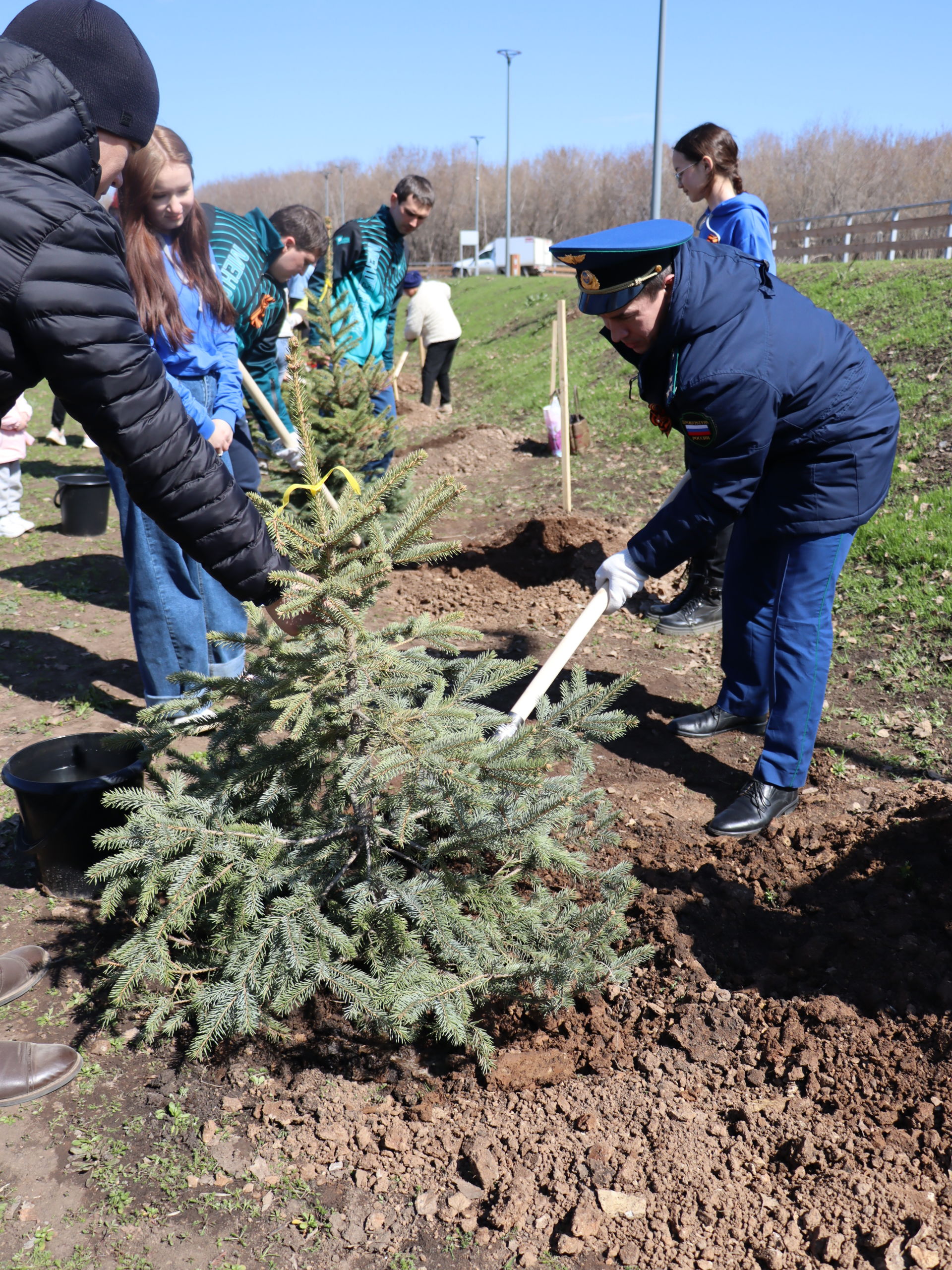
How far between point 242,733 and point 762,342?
190cm

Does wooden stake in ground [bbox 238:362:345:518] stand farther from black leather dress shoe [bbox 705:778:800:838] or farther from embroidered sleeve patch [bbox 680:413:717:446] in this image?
black leather dress shoe [bbox 705:778:800:838]

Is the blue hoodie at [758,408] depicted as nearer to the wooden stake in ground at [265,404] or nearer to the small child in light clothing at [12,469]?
the wooden stake in ground at [265,404]

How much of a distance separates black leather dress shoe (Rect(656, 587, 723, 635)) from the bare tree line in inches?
906

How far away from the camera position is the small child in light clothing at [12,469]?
638 cm

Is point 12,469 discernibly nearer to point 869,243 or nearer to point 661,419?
point 661,419

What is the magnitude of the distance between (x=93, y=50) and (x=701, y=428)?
1.81 meters

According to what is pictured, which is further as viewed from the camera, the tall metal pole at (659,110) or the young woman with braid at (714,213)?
the tall metal pole at (659,110)

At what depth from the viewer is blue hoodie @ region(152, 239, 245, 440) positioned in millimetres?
3373

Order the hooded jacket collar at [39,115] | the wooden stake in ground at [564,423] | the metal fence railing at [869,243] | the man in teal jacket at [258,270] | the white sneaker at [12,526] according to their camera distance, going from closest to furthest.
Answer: the hooded jacket collar at [39,115] < the man in teal jacket at [258,270] < the wooden stake in ground at [564,423] < the white sneaker at [12,526] < the metal fence railing at [869,243]

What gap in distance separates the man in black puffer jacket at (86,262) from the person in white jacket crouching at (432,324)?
32.8 feet

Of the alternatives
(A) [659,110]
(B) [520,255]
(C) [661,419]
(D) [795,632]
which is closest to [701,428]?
(C) [661,419]

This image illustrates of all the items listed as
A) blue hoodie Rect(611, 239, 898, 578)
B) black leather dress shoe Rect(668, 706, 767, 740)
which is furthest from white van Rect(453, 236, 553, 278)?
blue hoodie Rect(611, 239, 898, 578)

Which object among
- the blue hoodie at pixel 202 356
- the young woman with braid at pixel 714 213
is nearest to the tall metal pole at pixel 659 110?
the young woman with braid at pixel 714 213

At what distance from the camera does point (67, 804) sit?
275 cm
